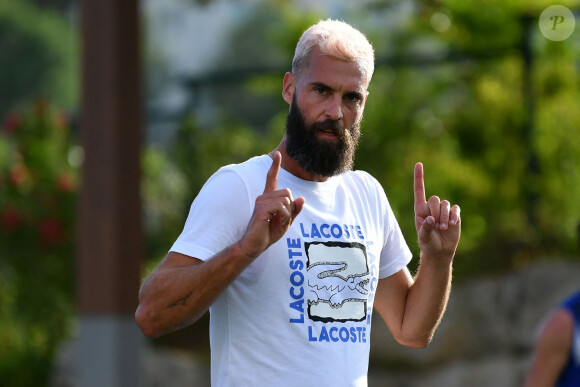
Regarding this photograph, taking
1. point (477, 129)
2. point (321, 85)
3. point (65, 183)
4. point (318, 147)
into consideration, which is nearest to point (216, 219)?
point (318, 147)

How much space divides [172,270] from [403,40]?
5.68 meters

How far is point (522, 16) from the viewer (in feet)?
24.3

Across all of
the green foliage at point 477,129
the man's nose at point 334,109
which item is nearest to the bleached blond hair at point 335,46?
the man's nose at point 334,109

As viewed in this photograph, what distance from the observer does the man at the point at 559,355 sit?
11.1ft

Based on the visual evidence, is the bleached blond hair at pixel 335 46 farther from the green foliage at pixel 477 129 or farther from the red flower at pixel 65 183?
the red flower at pixel 65 183

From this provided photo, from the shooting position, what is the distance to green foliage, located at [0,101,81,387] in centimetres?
782

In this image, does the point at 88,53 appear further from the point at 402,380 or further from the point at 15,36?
the point at 15,36

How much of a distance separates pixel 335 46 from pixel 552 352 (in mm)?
1459

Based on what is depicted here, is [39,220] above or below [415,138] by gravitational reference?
below

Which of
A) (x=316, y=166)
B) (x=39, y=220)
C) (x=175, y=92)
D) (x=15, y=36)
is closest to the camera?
(x=316, y=166)

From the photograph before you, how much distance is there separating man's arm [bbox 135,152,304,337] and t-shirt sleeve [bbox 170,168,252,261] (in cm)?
3

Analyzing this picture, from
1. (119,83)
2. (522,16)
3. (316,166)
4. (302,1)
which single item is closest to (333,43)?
(316,166)

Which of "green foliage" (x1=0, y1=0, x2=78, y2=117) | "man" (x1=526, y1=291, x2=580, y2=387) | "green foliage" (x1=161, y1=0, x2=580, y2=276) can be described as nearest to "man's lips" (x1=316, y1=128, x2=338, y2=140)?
"man" (x1=526, y1=291, x2=580, y2=387)

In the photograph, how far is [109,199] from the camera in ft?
18.8
